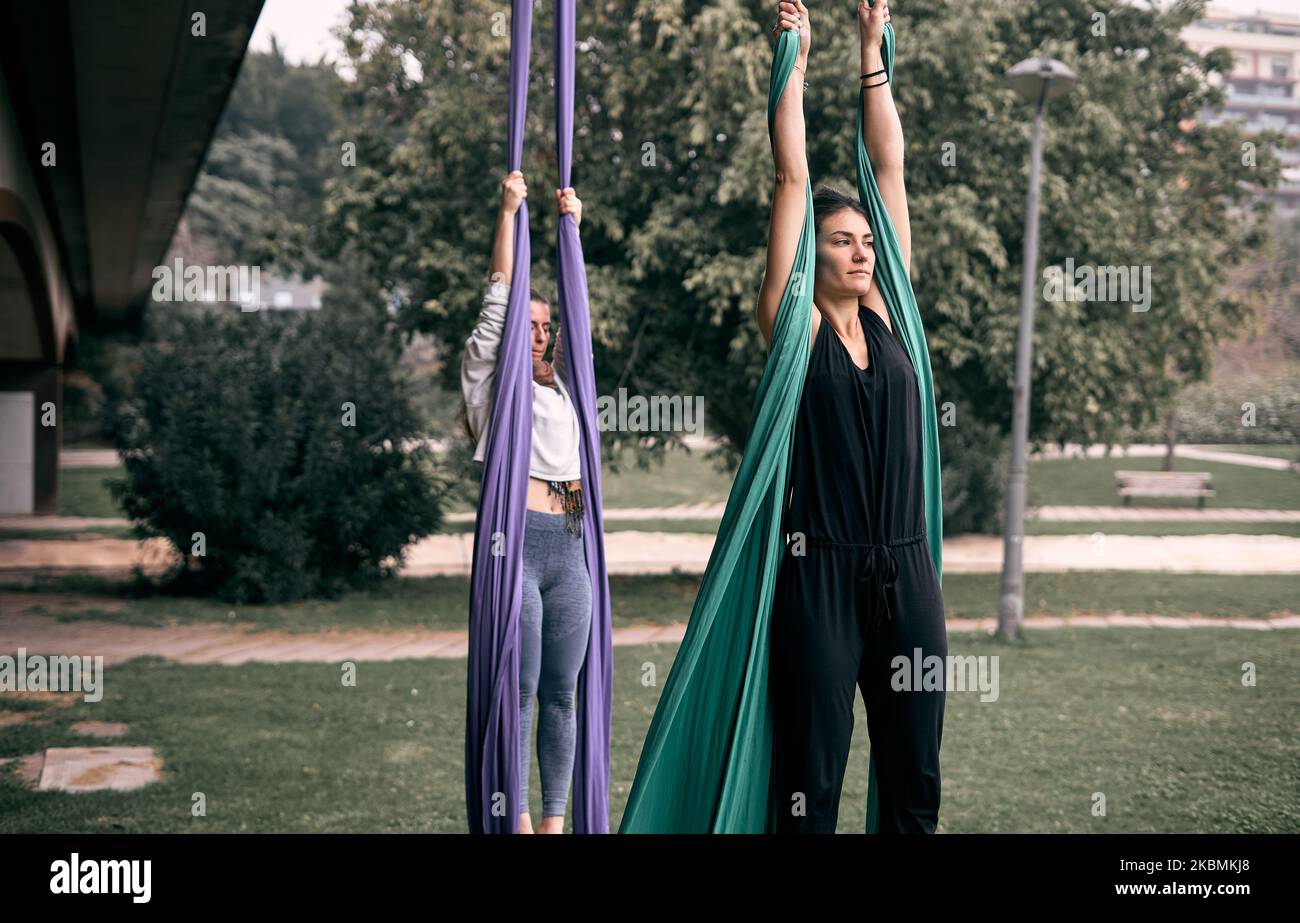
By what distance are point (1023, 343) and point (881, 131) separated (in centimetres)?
738

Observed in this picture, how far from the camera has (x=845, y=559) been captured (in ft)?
9.46

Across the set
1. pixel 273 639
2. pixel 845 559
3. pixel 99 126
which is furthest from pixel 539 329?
pixel 273 639

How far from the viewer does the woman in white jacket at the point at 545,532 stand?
3.62 meters

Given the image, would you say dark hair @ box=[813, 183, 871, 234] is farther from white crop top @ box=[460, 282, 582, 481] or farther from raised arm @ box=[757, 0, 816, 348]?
white crop top @ box=[460, 282, 582, 481]

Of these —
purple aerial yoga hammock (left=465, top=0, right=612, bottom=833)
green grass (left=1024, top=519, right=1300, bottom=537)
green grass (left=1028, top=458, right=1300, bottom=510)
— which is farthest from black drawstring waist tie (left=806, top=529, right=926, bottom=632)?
green grass (left=1028, top=458, right=1300, bottom=510)

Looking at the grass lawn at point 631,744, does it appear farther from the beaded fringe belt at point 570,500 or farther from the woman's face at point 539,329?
the woman's face at point 539,329

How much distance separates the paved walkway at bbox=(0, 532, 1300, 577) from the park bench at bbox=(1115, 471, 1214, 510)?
3.23 metres

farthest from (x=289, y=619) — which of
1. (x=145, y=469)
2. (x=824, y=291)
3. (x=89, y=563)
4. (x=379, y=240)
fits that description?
(x=824, y=291)

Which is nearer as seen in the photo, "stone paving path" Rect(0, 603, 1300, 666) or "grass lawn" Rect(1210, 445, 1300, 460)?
"stone paving path" Rect(0, 603, 1300, 666)

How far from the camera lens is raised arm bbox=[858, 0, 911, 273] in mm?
3150

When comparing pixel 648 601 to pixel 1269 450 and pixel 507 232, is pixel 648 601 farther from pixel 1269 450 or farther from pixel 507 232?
pixel 1269 450

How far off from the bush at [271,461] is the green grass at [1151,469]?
38.4 feet

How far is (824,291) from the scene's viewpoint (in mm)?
3078

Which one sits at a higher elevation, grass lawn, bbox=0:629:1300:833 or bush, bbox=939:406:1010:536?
bush, bbox=939:406:1010:536
